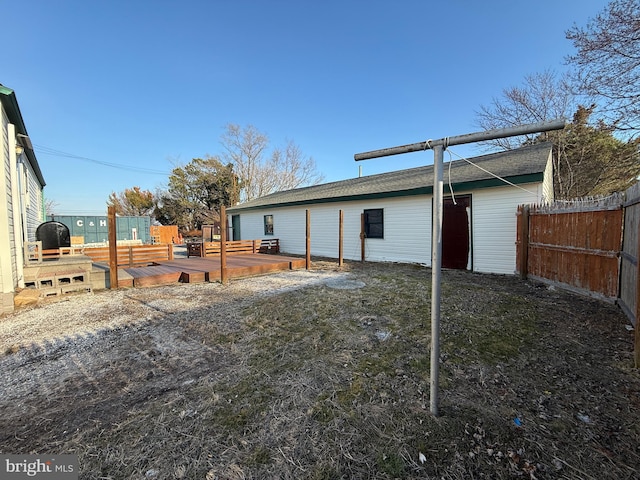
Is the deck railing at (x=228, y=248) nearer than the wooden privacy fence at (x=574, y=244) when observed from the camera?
No

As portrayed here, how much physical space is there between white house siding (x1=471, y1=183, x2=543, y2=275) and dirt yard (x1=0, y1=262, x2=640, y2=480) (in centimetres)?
303

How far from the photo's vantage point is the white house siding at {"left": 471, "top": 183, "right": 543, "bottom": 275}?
734 centimetres

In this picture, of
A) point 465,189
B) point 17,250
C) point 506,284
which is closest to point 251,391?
point 17,250

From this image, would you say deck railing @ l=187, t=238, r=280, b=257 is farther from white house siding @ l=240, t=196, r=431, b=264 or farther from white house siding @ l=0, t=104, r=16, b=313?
white house siding @ l=0, t=104, r=16, b=313

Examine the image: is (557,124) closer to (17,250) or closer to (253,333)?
(253,333)

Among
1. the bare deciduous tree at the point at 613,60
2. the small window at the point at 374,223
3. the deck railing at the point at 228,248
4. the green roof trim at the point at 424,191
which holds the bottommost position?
the deck railing at the point at 228,248

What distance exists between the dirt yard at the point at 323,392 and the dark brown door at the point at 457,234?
12.3 feet

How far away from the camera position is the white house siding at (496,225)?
7340 mm

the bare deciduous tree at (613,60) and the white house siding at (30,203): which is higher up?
the bare deciduous tree at (613,60)

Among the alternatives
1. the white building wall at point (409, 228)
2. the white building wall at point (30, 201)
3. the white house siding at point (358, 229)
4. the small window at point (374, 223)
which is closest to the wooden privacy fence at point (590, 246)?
the white building wall at point (409, 228)

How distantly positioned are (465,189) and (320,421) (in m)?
8.03

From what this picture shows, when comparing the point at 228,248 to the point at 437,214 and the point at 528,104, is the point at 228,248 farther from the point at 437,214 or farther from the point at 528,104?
the point at 528,104

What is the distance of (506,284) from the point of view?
6.34 meters

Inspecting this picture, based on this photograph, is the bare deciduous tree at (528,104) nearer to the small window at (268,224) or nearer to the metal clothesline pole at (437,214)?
the small window at (268,224)
